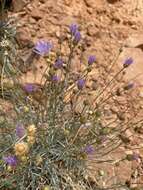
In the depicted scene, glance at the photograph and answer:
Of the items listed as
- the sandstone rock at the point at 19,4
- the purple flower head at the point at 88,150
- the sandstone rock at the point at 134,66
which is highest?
the sandstone rock at the point at 19,4

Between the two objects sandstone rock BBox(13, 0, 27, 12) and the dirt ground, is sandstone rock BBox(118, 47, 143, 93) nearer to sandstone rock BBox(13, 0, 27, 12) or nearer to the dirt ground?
the dirt ground

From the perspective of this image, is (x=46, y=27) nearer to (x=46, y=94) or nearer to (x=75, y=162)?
(x=46, y=94)

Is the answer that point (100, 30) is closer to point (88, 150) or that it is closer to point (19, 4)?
point (19, 4)

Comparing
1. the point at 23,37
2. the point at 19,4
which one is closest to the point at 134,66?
the point at 23,37

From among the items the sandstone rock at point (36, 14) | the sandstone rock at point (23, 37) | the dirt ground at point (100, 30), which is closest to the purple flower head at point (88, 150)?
the dirt ground at point (100, 30)

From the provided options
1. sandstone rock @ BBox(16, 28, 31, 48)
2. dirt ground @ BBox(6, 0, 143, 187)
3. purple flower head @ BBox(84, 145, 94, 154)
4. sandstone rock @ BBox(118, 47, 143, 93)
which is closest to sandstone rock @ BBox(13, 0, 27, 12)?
dirt ground @ BBox(6, 0, 143, 187)

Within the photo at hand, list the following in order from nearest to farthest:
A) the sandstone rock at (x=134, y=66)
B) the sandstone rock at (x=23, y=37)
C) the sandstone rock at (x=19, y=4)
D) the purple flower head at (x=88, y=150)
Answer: the purple flower head at (x=88, y=150) → the sandstone rock at (x=134, y=66) → the sandstone rock at (x=23, y=37) → the sandstone rock at (x=19, y=4)

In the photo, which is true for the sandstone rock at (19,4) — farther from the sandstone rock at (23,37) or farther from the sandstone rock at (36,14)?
the sandstone rock at (23,37)

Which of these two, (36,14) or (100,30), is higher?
(36,14)
